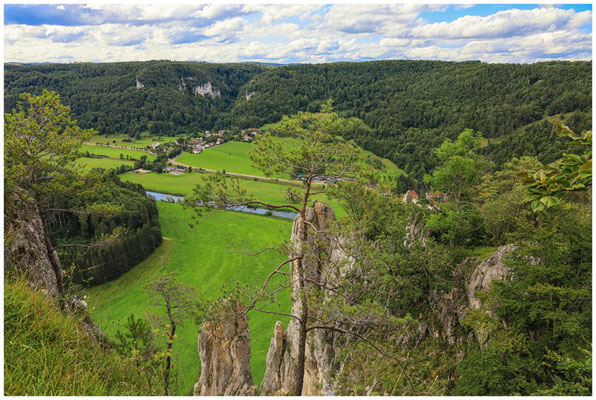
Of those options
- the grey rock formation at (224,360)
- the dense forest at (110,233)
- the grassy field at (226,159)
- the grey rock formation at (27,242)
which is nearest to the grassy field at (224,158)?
the grassy field at (226,159)

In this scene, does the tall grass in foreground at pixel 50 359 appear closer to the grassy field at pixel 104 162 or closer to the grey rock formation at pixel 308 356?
the grey rock formation at pixel 308 356

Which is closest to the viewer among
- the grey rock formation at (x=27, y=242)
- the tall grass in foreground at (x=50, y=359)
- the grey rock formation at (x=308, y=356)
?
the tall grass in foreground at (x=50, y=359)

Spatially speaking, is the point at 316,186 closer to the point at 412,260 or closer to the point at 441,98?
the point at 412,260

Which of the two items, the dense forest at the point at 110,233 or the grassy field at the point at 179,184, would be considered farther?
the grassy field at the point at 179,184

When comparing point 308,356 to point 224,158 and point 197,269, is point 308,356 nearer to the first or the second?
point 197,269

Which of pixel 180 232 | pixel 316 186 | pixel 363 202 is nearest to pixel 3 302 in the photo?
pixel 316 186

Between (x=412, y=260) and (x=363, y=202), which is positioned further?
(x=412, y=260)

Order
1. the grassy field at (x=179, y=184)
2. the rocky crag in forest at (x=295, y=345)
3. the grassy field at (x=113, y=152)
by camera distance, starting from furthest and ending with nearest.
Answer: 1. the grassy field at (x=113, y=152)
2. the grassy field at (x=179, y=184)
3. the rocky crag in forest at (x=295, y=345)
